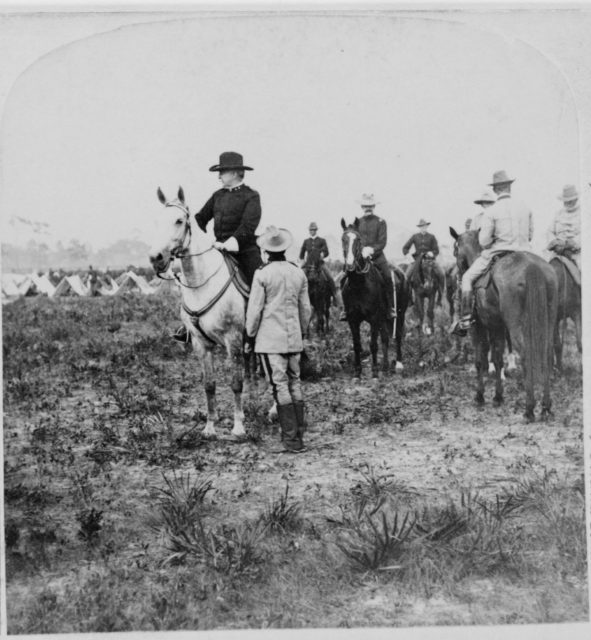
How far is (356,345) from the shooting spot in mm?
7492

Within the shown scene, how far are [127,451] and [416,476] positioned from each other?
8.43 ft

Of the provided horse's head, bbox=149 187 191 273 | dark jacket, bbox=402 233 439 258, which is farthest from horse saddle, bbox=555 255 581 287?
horse's head, bbox=149 187 191 273

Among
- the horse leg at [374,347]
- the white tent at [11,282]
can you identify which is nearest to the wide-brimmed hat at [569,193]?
the horse leg at [374,347]

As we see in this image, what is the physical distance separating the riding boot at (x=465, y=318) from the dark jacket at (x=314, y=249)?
1.42 meters

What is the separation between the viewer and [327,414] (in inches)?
272

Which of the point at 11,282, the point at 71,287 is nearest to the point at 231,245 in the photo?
the point at 71,287

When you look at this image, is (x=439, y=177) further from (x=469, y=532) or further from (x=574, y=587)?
(x=574, y=587)

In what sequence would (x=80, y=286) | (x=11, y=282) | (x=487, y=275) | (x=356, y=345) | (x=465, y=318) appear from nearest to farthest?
(x=11, y=282)
(x=80, y=286)
(x=487, y=275)
(x=465, y=318)
(x=356, y=345)

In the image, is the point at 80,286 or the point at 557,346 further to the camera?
the point at 80,286

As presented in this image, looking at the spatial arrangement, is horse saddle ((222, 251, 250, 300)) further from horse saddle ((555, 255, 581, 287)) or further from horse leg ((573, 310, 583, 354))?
horse leg ((573, 310, 583, 354))

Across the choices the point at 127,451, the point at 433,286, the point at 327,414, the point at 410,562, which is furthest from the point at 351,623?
the point at 433,286

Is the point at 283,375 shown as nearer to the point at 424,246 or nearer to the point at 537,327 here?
the point at 424,246

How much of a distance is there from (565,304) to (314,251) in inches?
92.9

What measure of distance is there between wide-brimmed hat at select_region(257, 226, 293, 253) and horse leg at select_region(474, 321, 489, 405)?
2037 millimetres
